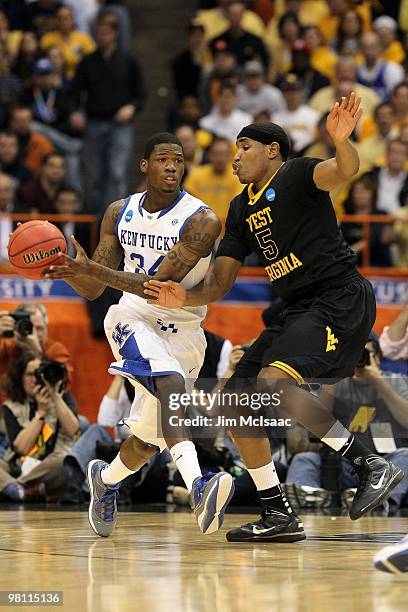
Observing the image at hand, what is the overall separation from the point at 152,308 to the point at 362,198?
242 inches

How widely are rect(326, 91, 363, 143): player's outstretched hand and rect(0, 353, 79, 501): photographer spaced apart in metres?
4.28

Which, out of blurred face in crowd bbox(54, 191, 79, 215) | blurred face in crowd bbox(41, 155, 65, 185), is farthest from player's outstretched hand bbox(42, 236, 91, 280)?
blurred face in crowd bbox(41, 155, 65, 185)

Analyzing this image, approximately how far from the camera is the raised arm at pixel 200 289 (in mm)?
7574

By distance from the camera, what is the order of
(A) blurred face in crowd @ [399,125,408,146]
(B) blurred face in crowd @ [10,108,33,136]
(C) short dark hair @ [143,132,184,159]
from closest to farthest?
(C) short dark hair @ [143,132,184,159] → (A) blurred face in crowd @ [399,125,408,146] → (B) blurred face in crowd @ [10,108,33,136]

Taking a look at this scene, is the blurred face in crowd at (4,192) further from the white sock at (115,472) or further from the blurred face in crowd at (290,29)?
the white sock at (115,472)

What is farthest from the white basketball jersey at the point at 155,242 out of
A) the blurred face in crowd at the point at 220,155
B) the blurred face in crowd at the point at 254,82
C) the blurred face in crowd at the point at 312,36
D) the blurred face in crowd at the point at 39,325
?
the blurred face in crowd at the point at 312,36

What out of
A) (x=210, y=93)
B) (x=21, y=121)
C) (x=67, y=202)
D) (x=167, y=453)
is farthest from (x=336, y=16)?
(x=167, y=453)

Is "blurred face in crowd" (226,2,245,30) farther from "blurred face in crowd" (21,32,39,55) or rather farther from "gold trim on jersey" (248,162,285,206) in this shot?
"gold trim on jersey" (248,162,285,206)

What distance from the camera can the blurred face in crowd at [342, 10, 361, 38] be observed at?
17.1 meters

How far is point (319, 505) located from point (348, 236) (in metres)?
4.06

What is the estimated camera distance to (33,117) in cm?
1650

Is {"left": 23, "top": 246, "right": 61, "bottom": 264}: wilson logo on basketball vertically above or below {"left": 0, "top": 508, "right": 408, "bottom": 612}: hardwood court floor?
above

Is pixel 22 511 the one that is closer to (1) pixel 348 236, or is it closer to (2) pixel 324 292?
(2) pixel 324 292

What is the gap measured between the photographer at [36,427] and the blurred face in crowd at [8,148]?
15.3ft
